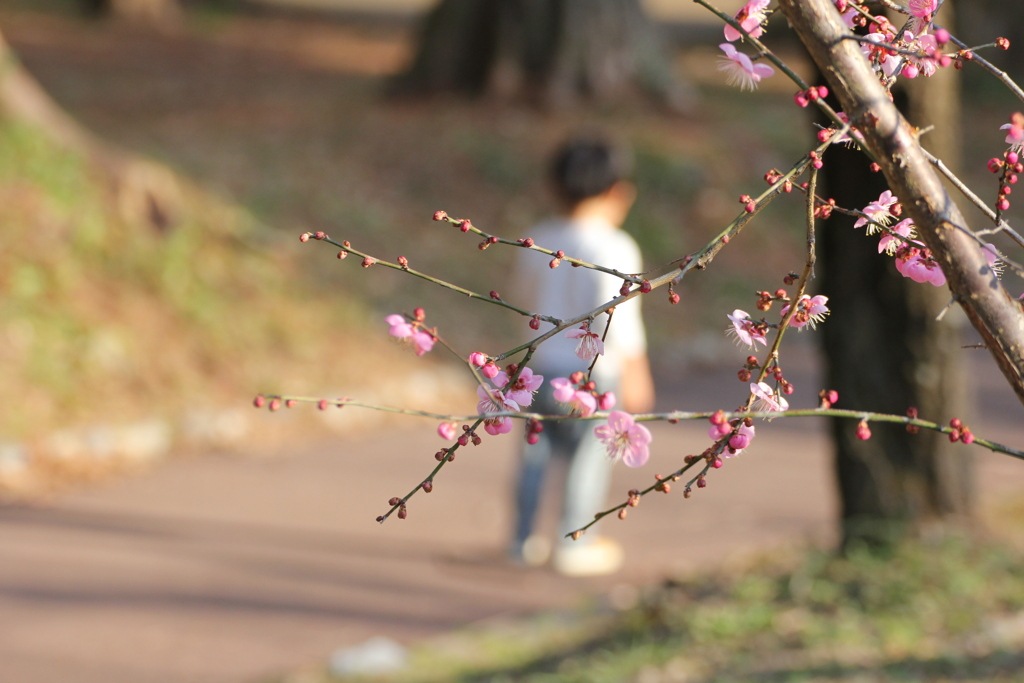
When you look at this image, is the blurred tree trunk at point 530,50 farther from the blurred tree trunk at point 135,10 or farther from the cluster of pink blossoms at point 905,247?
the cluster of pink blossoms at point 905,247

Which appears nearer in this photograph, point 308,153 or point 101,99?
point 308,153

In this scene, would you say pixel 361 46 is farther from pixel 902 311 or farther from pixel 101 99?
pixel 902 311

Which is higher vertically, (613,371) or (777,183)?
(613,371)

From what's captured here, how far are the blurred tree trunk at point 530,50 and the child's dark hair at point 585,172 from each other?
293 inches

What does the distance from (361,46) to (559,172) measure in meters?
14.3

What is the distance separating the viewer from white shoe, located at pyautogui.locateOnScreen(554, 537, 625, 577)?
454 centimetres

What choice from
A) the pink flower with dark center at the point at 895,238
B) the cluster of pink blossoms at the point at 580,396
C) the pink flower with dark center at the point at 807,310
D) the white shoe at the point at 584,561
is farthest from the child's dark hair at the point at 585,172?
the cluster of pink blossoms at the point at 580,396

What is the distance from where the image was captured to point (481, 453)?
6.19m

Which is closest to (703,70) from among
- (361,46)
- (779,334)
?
(361,46)

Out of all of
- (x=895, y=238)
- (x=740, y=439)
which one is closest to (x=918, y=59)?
(x=895, y=238)

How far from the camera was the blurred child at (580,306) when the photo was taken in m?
4.07

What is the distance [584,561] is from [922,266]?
3.25m

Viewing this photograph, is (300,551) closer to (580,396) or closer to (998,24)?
(580,396)

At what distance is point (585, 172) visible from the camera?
4148 mm
